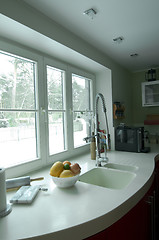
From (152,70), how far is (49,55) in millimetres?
1924

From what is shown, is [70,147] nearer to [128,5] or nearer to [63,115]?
[63,115]

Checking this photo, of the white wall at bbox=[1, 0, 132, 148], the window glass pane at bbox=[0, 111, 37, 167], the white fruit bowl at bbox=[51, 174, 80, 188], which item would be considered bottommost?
the white fruit bowl at bbox=[51, 174, 80, 188]

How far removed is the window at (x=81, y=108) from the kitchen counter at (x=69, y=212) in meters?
1.08

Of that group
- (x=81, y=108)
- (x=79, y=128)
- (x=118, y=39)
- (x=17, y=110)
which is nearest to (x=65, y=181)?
(x=17, y=110)

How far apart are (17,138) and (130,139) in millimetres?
1424

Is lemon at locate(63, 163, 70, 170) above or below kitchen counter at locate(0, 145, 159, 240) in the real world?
above

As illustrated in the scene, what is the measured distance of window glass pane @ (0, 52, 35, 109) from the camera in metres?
1.26

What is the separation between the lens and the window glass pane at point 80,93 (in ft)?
6.83

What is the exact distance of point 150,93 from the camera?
112 inches

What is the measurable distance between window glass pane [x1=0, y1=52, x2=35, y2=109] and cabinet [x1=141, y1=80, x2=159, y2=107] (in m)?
2.11

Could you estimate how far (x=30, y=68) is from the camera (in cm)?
149

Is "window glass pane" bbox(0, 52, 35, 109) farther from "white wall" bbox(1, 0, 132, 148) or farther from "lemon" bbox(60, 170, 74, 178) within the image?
"lemon" bbox(60, 170, 74, 178)

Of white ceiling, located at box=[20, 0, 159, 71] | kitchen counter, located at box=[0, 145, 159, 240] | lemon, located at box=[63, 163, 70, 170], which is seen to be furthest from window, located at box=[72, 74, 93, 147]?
kitchen counter, located at box=[0, 145, 159, 240]

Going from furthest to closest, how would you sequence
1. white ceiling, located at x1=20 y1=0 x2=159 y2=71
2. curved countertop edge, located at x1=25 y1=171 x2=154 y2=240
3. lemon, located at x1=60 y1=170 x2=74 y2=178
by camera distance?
white ceiling, located at x1=20 y1=0 x2=159 y2=71, lemon, located at x1=60 y1=170 x2=74 y2=178, curved countertop edge, located at x1=25 y1=171 x2=154 y2=240
